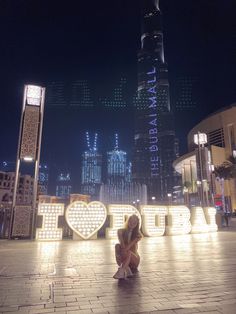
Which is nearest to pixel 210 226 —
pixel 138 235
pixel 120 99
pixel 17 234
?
pixel 17 234

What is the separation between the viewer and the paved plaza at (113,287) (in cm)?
335

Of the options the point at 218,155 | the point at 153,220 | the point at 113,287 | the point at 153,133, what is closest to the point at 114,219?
the point at 153,220

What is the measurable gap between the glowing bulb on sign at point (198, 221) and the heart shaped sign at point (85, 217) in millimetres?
6788

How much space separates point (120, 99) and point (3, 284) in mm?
93084

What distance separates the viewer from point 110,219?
13.1 m

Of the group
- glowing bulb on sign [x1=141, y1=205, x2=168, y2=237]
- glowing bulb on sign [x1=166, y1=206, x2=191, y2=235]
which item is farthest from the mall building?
glowing bulb on sign [x1=141, y1=205, x2=168, y2=237]

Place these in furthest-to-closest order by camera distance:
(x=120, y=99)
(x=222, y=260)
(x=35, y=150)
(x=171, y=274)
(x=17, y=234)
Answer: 1. (x=120, y=99)
2. (x=35, y=150)
3. (x=17, y=234)
4. (x=222, y=260)
5. (x=171, y=274)

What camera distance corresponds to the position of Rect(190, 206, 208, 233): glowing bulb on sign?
16188mm

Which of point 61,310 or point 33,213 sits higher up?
point 33,213

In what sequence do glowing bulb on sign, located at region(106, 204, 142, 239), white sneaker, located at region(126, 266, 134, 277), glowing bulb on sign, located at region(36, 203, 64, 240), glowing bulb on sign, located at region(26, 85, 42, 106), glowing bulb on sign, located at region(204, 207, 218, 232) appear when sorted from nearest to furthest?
white sneaker, located at region(126, 266, 134, 277), glowing bulb on sign, located at region(36, 203, 64, 240), glowing bulb on sign, located at region(106, 204, 142, 239), glowing bulb on sign, located at region(26, 85, 42, 106), glowing bulb on sign, located at region(204, 207, 218, 232)

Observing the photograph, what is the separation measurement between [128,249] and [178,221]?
1093cm

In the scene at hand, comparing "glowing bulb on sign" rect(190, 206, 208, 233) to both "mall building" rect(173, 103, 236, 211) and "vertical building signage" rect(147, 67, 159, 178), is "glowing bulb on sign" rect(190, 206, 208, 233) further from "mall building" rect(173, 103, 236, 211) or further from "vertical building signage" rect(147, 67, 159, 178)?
"vertical building signage" rect(147, 67, 159, 178)

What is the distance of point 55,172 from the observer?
195 meters

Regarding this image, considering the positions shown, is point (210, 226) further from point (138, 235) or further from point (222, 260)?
point (138, 235)
